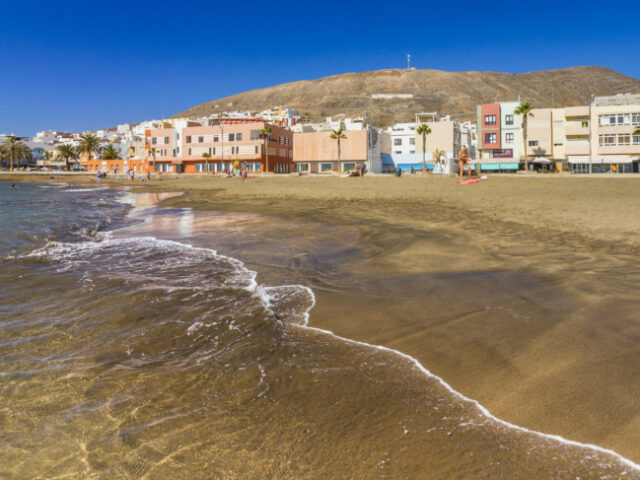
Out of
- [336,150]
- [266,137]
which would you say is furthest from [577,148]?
[266,137]

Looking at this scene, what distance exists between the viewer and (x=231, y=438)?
94.3 inches

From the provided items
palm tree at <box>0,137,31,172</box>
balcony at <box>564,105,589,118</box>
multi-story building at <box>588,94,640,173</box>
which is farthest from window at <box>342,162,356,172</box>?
palm tree at <box>0,137,31,172</box>

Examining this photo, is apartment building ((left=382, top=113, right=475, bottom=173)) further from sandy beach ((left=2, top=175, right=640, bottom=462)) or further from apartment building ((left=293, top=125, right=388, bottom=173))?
sandy beach ((left=2, top=175, right=640, bottom=462))

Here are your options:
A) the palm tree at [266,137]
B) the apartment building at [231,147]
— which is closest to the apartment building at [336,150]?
the apartment building at [231,147]

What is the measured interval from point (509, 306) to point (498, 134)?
68.9 meters

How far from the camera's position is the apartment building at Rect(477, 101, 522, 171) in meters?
64.4

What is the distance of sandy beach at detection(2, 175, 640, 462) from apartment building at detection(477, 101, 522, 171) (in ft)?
193

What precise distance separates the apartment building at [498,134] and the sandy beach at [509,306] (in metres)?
58.9

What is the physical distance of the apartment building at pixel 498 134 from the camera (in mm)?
64375

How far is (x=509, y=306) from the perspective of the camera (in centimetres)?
456

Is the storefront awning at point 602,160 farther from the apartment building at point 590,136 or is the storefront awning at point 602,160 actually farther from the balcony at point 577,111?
the balcony at point 577,111

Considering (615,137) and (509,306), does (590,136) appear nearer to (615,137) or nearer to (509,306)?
(615,137)

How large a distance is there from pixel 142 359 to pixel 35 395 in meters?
0.78

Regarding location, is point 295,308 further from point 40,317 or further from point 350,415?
point 40,317
